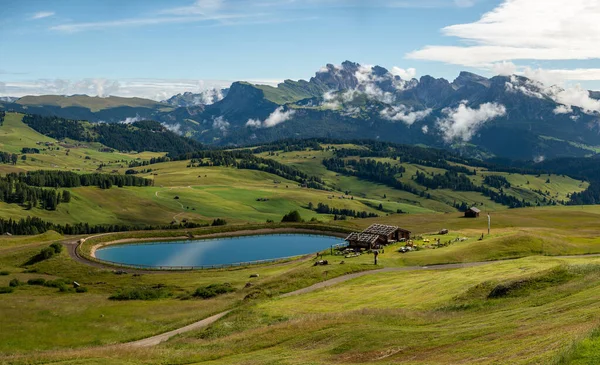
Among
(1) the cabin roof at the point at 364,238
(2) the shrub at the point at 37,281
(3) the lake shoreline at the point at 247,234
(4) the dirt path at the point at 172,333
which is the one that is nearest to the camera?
(4) the dirt path at the point at 172,333

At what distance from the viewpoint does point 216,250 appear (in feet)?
542

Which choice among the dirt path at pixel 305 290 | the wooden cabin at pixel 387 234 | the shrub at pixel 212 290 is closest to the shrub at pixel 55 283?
the shrub at pixel 212 290

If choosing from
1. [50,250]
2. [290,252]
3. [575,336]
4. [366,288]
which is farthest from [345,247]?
[575,336]

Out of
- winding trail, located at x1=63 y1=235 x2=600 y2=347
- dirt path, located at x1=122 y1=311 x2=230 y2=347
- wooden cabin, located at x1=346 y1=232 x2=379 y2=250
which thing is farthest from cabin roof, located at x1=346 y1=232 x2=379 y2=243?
dirt path, located at x1=122 y1=311 x2=230 y2=347

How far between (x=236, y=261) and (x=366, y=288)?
2820 inches

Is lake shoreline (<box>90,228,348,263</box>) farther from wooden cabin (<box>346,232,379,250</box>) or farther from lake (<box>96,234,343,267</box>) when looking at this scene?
wooden cabin (<box>346,232,379,250</box>)

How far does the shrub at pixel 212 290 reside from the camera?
318 ft

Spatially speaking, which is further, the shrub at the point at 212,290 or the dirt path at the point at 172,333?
the shrub at the point at 212,290

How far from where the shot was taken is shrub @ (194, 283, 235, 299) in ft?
318

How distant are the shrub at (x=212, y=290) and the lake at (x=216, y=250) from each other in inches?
1738

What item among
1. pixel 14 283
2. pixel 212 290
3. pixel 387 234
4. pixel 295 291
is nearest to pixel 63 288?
pixel 14 283

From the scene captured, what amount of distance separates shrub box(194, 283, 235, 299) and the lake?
44.2 meters

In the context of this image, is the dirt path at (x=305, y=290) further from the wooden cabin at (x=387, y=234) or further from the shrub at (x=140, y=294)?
the wooden cabin at (x=387, y=234)

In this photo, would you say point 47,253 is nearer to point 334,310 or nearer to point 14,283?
point 14,283
